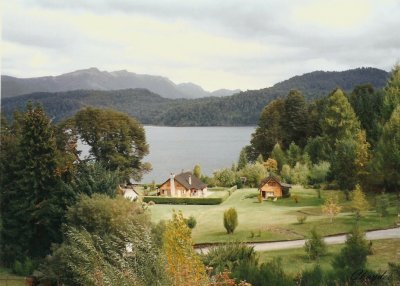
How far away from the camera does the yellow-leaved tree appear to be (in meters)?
8.96

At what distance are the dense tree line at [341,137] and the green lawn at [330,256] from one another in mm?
11520

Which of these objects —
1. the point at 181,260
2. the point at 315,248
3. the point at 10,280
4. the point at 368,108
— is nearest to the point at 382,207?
the point at 315,248

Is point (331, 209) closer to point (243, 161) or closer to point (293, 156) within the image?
point (293, 156)

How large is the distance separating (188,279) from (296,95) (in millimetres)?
60294

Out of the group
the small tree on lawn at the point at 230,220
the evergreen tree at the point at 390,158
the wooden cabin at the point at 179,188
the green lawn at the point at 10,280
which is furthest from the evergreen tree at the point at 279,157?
the green lawn at the point at 10,280

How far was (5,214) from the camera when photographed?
31.2 m

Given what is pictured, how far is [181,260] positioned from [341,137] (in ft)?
132

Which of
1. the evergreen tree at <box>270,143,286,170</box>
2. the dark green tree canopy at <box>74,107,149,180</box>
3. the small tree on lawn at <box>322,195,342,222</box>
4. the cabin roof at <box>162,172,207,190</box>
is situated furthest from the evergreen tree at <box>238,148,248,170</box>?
the small tree on lawn at <box>322,195,342,222</box>

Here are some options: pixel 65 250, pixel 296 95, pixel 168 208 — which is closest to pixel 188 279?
pixel 65 250

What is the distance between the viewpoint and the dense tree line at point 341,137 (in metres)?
35.7

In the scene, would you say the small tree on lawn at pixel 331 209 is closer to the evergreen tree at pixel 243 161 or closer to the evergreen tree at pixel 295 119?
the evergreen tree at pixel 243 161

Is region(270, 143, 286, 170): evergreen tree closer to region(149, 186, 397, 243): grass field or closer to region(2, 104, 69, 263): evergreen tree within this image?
region(149, 186, 397, 243): grass field

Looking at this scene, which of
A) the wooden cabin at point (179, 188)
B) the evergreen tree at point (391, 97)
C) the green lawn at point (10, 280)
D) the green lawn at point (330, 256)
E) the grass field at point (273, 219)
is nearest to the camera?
the green lawn at point (330, 256)

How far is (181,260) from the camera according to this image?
35.6ft
